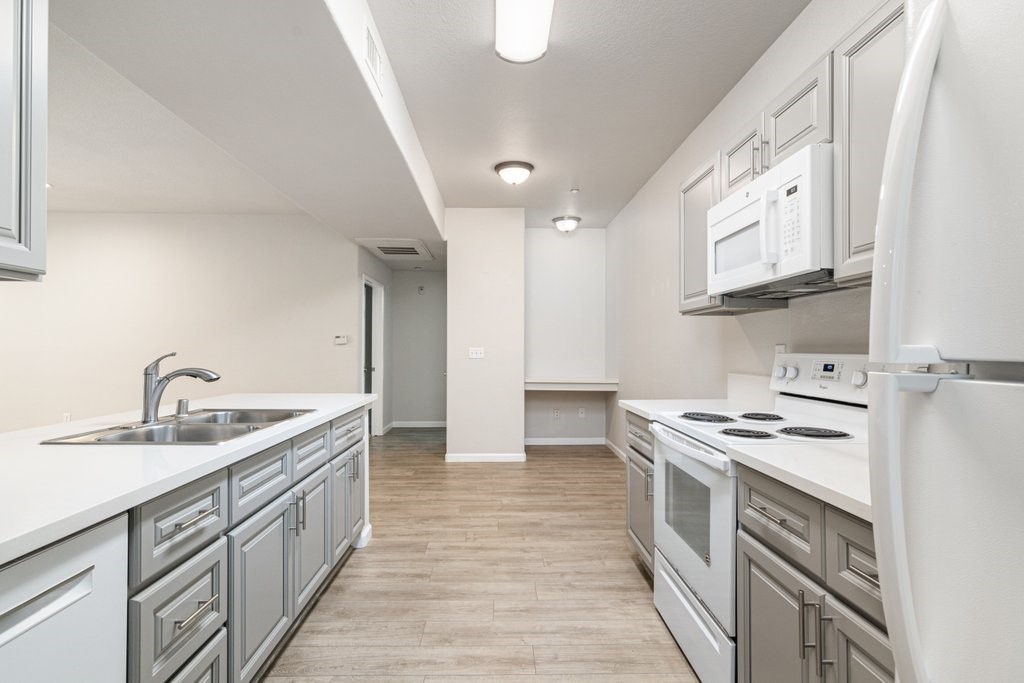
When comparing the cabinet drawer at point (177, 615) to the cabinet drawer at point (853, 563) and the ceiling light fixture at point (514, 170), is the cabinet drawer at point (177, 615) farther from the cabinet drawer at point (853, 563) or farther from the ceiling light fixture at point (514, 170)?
the ceiling light fixture at point (514, 170)

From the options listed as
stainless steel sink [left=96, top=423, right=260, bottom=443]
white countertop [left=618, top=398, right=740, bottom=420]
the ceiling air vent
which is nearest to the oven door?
white countertop [left=618, top=398, right=740, bottom=420]

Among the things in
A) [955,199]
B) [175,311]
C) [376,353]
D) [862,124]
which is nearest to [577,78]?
[862,124]

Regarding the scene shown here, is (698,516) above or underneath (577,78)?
underneath

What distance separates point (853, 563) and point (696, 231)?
6.01ft

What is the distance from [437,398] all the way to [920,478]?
692 centimetres

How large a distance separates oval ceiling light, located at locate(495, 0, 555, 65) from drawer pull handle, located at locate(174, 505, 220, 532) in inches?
84.4

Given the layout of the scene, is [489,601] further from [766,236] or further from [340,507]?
[766,236]

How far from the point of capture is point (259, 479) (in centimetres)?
159

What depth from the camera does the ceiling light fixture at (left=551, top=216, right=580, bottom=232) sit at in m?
5.15

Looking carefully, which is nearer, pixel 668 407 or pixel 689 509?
pixel 689 509

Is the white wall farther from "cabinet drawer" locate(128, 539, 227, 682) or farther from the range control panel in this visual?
"cabinet drawer" locate(128, 539, 227, 682)

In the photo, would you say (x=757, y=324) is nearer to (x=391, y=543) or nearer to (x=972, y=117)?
(x=972, y=117)

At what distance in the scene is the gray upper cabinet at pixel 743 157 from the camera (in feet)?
6.19

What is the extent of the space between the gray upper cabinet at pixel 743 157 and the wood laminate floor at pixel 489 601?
6.34ft
